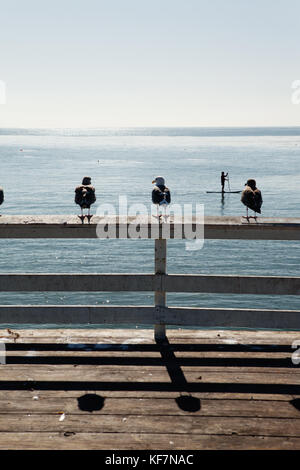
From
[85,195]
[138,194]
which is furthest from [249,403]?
[138,194]

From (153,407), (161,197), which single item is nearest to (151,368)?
(153,407)

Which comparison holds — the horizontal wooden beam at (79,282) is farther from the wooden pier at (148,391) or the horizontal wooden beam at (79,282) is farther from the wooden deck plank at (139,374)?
the wooden deck plank at (139,374)

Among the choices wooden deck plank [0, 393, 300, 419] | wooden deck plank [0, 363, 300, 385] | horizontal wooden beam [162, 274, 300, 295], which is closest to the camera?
wooden deck plank [0, 393, 300, 419]

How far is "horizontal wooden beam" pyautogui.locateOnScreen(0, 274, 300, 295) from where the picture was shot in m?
5.09

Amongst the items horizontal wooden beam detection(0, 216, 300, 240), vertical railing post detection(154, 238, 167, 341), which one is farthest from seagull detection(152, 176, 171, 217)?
horizontal wooden beam detection(0, 216, 300, 240)

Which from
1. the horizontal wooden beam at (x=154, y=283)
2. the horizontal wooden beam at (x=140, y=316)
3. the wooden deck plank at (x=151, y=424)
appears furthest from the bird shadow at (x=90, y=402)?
the horizontal wooden beam at (x=154, y=283)

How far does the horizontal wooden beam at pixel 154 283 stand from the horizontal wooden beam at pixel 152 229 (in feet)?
1.61

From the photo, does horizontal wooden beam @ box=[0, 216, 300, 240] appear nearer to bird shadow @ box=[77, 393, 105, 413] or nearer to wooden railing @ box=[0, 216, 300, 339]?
wooden railing @ box=[0, 216, 300, 339]

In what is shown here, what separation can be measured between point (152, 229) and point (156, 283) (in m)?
0.65

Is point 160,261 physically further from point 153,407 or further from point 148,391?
point 153,407

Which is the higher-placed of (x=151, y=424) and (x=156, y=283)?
(x=156, y=283)

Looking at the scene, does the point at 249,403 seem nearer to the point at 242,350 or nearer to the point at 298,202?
the point at 242,350

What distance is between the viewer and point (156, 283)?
520cm

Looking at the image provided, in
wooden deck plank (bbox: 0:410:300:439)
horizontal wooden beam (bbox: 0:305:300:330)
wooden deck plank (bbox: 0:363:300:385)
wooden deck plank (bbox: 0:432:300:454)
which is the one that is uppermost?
horizontal wooden beam (bbox: 0:305:300:330)
